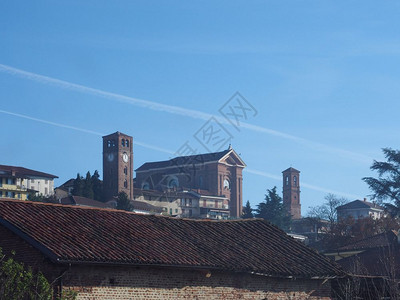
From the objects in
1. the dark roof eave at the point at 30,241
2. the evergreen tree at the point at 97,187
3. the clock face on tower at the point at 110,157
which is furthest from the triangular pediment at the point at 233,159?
the dark roof eave at the point at 30,241

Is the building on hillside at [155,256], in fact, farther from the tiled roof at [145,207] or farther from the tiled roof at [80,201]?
the tiled roof at [145,207]

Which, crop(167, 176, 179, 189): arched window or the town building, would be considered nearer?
the town building

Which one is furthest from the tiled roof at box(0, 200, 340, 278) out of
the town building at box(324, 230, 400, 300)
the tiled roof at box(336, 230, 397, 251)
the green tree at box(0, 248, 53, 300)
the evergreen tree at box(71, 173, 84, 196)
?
the evergreen tree at box(71, 173, 84, 196)

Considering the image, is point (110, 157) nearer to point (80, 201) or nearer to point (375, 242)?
point (80, 201)

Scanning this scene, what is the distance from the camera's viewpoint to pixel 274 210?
97.1 m

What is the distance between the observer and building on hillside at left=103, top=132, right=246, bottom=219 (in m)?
111

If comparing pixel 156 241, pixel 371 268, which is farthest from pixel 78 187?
pixel 156 241

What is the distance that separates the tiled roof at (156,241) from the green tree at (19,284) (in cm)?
72

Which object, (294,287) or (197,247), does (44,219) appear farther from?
(294,287)

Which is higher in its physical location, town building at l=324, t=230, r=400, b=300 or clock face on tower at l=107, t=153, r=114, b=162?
clock face on tower at l=107, t=153, r=114, b=162

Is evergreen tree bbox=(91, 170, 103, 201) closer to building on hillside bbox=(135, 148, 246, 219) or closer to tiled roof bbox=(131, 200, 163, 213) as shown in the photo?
tiled roof bbox=(131, 200, 163, 213)

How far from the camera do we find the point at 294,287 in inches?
853

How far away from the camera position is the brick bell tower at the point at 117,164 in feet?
363

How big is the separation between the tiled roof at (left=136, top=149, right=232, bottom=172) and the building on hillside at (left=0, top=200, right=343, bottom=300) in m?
101
